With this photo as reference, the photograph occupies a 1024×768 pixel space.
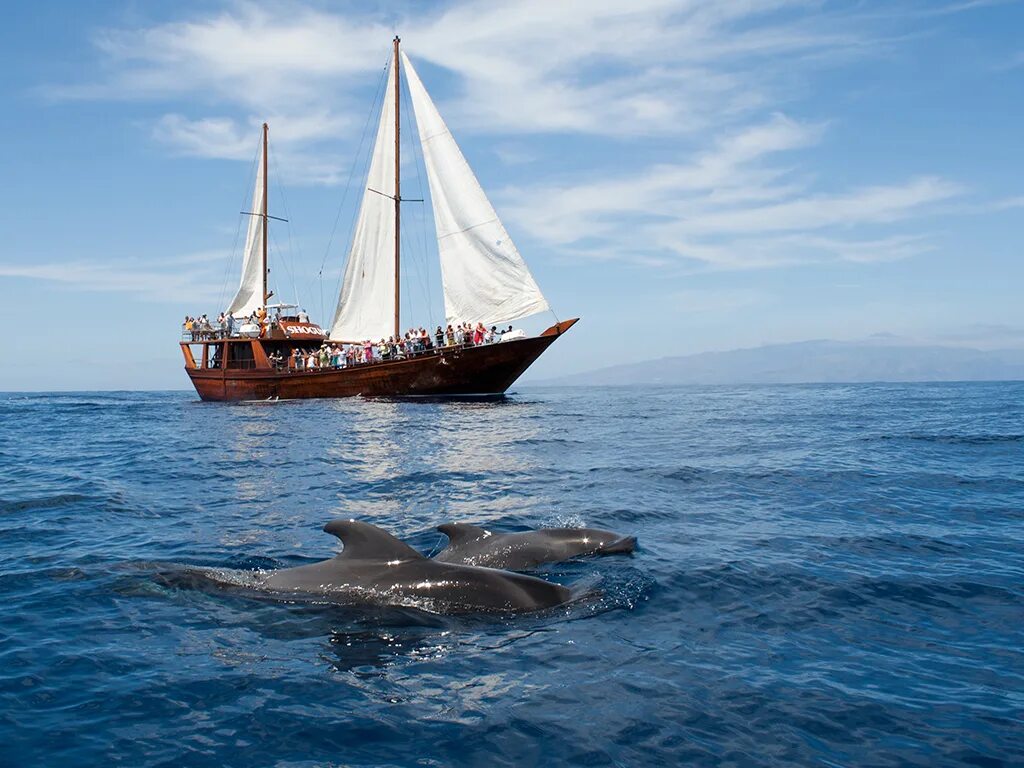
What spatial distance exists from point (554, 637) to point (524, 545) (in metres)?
3.01

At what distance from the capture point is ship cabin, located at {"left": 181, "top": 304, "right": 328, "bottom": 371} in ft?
174

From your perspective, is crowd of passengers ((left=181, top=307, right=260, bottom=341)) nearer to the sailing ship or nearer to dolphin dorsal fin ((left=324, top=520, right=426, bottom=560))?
the sailing ship

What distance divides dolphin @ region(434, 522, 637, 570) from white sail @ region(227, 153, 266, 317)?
5803 cm

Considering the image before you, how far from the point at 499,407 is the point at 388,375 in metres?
9.11

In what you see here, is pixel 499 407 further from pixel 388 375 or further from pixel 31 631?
pixel 31 631

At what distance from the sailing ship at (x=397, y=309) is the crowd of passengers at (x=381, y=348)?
1.19ft

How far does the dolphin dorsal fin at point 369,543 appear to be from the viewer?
7.66 meters

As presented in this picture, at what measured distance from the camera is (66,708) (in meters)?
5.50

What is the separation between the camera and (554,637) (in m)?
6.66

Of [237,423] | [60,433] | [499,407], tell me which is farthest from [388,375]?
[60,433]

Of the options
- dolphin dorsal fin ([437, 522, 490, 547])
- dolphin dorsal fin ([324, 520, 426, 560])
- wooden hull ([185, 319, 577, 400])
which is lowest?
dolphin dorsal fin ([437, 522, 490, 547])

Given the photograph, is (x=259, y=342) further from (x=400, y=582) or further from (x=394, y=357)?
(x=400, y=582)

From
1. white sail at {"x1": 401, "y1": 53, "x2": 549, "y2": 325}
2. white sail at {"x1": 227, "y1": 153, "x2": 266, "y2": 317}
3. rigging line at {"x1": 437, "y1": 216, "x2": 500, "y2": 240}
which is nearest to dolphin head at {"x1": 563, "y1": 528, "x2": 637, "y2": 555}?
white sail at {"x1": 401, "y1": 53, "x2": 549, "y2": 325}

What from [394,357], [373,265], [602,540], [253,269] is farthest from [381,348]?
[602,540]
